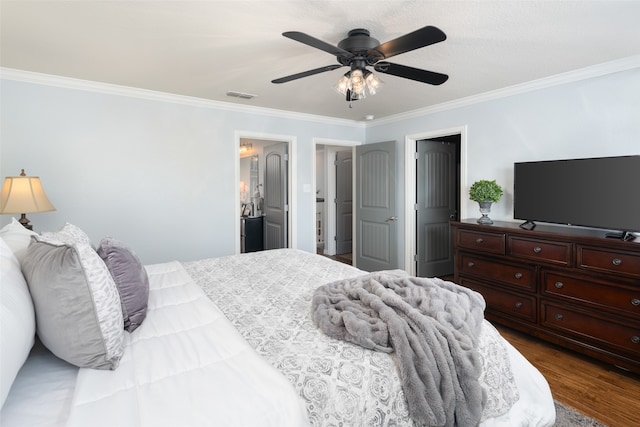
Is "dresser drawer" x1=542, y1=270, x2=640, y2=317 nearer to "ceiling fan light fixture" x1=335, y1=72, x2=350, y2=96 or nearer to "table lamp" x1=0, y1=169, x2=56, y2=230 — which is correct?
"ceiling fan light fixture" x1=335, y1=72, x2=350, y2=96

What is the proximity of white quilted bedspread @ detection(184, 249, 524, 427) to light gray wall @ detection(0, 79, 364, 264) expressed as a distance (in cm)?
176

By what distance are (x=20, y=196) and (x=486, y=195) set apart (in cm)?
398

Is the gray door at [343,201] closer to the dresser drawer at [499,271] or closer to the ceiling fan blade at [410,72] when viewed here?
the dresser drawer at [499,271]

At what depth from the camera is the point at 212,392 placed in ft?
3.24

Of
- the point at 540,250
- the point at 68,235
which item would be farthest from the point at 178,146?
the point at 540,250

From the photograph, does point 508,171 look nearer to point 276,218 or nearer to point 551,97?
point 551,97

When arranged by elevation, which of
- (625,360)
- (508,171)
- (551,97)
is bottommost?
(625,360)

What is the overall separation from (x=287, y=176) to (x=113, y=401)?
12.6 feet

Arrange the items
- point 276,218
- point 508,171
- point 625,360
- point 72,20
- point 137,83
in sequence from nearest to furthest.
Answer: point 72,20 < point 625,360 < point 137,83 < point 508,171 < point 276,218

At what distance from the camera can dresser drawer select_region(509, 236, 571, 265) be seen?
2584 mm

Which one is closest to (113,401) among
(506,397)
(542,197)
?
(506,397)

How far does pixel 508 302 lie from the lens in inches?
118

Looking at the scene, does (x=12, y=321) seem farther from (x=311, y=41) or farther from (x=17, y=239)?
(x=311, y=41)

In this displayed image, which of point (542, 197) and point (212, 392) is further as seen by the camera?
point (542, 197)
